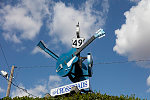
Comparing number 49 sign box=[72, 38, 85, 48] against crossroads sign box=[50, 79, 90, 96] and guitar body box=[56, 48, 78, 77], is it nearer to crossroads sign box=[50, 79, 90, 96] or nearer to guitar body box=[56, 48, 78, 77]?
guitar body box=[56, 48, 78, 77]

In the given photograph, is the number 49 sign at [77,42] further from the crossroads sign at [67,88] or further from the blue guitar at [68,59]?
the crossroads sign at [67,88]

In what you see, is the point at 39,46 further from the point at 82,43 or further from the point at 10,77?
the point at 82,43

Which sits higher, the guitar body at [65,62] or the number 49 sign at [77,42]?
the number 49 sign at [77,42]

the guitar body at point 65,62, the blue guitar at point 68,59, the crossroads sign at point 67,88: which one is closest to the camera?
the crossroads sign at point 67,88

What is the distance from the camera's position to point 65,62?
737 inches

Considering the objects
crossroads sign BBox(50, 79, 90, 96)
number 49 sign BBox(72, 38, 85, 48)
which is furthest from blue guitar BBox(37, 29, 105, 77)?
crossroads sign BBox(50, 79, 90, 96)

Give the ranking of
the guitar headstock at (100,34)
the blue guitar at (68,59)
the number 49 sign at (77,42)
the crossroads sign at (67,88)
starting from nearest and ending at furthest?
1. the crossroads sign at (67,88)
2. the guitar headstock at (100,34)
3. the blue guitar at (68,59)
4. the number 49 sign at (77,42)

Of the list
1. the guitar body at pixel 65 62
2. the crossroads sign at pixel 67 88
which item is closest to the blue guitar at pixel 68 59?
the guitar body at pixel 65 62

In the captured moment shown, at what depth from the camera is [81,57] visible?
60.0 feet

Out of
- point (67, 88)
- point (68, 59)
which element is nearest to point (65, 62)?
point (68, 59)

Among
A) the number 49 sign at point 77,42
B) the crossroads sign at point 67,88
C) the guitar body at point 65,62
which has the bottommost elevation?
the crossroads sign at point 67,88

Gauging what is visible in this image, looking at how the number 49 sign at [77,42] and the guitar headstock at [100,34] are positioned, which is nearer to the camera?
the guitar headstock at [100,34]

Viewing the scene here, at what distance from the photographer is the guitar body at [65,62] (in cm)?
1811

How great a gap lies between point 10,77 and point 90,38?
29.4ft
